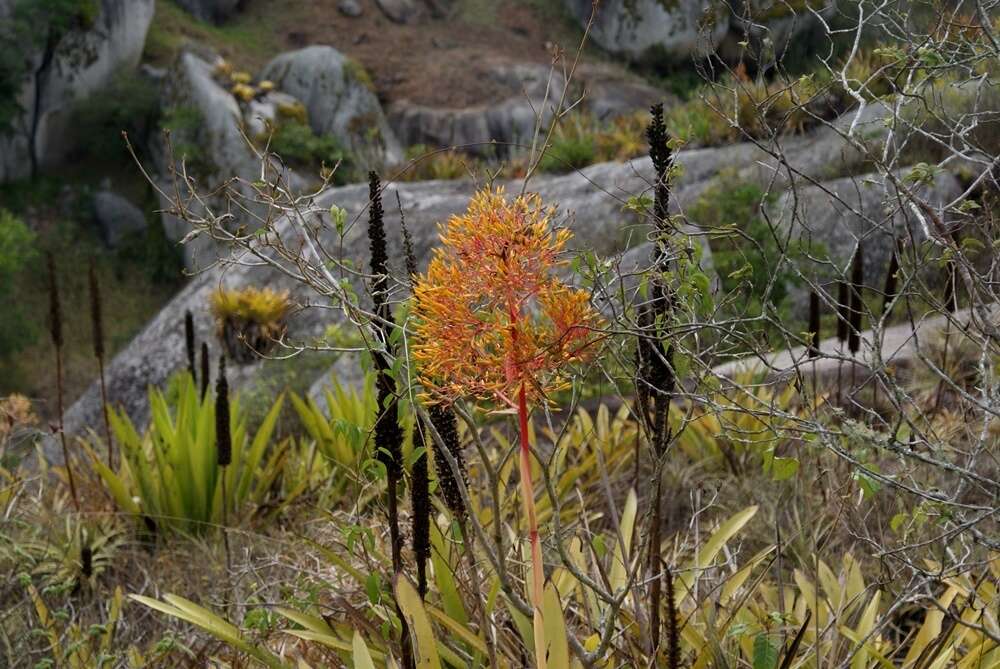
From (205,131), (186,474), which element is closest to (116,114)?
(205,131)

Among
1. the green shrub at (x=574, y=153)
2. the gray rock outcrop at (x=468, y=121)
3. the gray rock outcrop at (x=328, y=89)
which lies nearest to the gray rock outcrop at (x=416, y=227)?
the green shrub at (x=574, y=153)

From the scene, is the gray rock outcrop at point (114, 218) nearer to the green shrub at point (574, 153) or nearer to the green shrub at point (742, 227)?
the green shrub at point (574, 153)

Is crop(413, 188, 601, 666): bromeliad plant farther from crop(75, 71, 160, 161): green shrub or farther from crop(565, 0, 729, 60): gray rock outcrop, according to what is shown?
crop(565, 0, 729, 60): gray rock outcrop

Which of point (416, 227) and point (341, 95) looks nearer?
point (416, 227)

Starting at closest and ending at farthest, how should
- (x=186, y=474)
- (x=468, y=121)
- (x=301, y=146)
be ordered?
(x=186, y=474) < (x=301, y=146) < (x=468, y=121)

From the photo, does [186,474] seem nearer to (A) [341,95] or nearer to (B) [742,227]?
(B) [742,227]

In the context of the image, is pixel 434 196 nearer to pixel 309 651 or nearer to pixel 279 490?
pixel 279 490

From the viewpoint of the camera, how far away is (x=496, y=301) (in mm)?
1775

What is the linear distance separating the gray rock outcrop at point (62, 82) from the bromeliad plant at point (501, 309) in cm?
2233

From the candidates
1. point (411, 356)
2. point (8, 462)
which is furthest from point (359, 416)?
point (411, 356)

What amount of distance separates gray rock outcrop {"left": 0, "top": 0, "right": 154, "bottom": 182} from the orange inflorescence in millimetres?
22325

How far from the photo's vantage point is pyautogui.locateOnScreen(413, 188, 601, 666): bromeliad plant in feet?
5.74

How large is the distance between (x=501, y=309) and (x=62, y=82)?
2324cm

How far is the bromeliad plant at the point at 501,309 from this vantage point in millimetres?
1749
